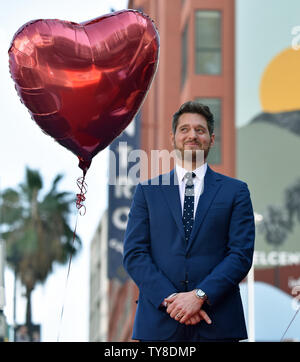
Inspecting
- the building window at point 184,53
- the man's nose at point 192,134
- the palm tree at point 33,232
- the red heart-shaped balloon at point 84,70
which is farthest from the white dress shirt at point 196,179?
the palm tree at point 33,232

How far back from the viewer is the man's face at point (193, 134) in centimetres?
339

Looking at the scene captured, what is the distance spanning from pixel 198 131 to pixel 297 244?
68.7 feet

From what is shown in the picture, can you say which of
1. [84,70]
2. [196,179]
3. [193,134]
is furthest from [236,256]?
[84,70]

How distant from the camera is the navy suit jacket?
3.25 metres

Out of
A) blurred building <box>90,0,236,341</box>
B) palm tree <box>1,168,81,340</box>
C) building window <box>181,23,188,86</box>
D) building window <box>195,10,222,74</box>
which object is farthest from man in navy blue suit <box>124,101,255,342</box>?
palm tree <box>1,168,81,340</box>

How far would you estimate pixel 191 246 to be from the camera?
3.30m

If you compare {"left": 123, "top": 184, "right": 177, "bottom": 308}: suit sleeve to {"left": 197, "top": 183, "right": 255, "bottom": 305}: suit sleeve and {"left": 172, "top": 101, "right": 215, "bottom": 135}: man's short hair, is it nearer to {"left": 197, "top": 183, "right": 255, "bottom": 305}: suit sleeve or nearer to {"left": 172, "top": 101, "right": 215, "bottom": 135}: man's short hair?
{"left": 197, "top": 183, "right": 255, "bottom": 305}: suit sleeve

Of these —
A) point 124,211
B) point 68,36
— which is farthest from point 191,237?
point 124,211

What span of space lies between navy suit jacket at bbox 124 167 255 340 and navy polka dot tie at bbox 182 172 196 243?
0.03 m

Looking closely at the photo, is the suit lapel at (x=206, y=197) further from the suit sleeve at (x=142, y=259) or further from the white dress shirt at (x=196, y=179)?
the suit sleeve at (x=142, y=259)

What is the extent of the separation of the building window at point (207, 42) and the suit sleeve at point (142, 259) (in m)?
20.2

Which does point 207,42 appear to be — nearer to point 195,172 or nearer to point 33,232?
point 33,232

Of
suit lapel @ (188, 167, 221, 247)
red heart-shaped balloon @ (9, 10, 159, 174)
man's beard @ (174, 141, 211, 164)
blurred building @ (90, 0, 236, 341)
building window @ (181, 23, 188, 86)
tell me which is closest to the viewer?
suit lapel @ (188, 167, 221, 247)
